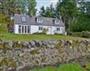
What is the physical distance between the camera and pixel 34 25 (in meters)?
47.0

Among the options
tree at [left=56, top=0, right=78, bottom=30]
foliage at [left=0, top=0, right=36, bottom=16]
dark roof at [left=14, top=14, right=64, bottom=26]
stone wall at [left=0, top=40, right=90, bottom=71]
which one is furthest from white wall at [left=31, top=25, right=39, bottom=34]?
stone wall at [left=0, top=40, right=90, bottom=71]

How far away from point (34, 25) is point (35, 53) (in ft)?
118

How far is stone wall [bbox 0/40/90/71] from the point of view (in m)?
9.80

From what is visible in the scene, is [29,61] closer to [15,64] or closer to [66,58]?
[15,64]

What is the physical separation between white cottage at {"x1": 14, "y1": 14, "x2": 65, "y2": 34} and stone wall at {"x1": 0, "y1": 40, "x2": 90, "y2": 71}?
30.7 meters

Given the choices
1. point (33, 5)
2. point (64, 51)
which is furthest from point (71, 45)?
point (33, 5)

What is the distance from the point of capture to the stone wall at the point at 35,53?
9.80 metres

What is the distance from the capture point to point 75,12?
A: 178 feet

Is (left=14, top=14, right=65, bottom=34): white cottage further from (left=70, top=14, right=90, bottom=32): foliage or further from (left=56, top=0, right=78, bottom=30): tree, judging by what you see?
(left=56, top=0, right=78, bottom=30): tree

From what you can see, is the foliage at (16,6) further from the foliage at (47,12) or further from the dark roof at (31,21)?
the foliage at (47,12)

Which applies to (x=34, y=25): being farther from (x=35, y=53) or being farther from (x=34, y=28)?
(x=35, y=53)

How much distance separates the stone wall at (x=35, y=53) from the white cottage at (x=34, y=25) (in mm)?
30684

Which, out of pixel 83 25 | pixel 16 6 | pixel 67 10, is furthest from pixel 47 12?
pixel 83 25

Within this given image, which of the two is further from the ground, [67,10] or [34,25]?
[67,10]
